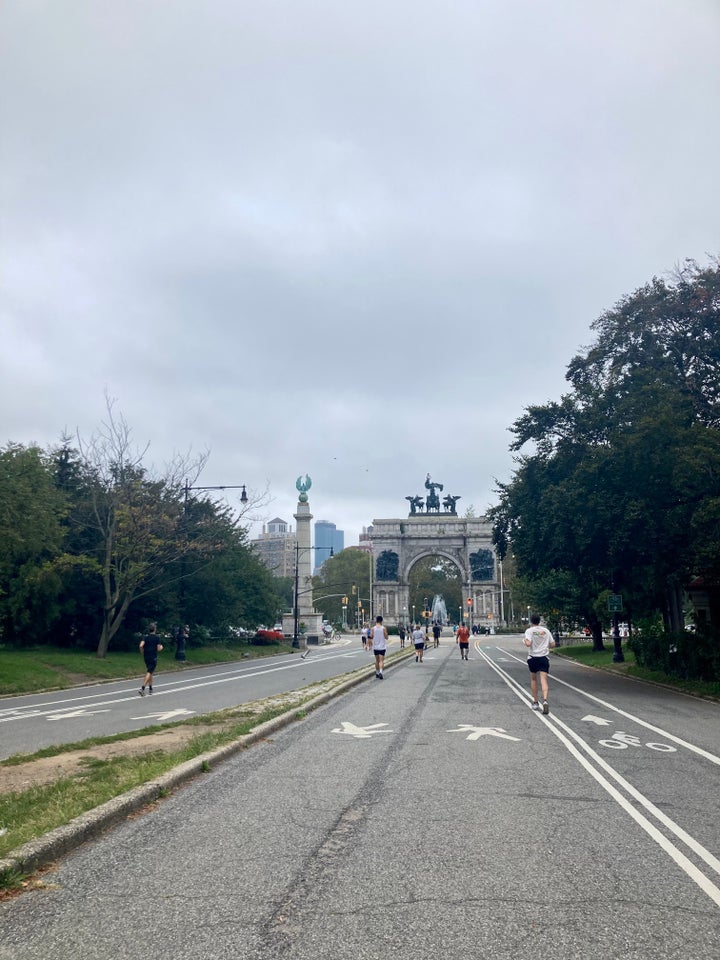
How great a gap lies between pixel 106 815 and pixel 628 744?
7830 mm

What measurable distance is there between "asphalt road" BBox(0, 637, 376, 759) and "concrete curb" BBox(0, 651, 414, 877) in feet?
10.9

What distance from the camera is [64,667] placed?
28.5m

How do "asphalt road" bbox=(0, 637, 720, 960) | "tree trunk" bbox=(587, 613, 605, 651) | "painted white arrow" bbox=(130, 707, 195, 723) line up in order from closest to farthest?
"asphalt road" bbox=(0, 637, 720, 960), "painted white arrow" bbox=(130, 707, 195, 723), "tree trunk" bbox=(587, 613, 605, 651)

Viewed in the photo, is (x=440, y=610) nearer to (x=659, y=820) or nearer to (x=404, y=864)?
(x=659, y=820)

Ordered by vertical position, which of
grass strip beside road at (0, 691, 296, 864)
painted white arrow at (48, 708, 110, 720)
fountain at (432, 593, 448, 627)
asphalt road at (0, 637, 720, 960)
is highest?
fountain at (432, 593, 448, 627)

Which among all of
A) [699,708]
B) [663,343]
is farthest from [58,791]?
[663,343]

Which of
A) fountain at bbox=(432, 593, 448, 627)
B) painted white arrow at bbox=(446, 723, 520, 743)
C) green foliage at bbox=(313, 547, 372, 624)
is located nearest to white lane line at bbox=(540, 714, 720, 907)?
painted white arrow at bbox=(446, 723, 520, 743)

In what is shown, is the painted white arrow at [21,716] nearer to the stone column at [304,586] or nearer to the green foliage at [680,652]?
the green foliage at [680,652]

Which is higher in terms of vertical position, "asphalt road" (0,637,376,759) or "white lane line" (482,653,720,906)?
"asphalt road" (0,637,376,759)

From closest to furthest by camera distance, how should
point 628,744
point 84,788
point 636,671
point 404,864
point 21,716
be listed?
point 404,864 → point 84,788 → point 628,744 → point 21,716 → point 636,671

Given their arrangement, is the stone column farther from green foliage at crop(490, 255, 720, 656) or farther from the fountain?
the fountain

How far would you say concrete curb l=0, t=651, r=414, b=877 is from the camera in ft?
17.7

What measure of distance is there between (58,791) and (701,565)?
17435mm

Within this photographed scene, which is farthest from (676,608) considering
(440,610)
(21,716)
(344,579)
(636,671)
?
(440,610)
